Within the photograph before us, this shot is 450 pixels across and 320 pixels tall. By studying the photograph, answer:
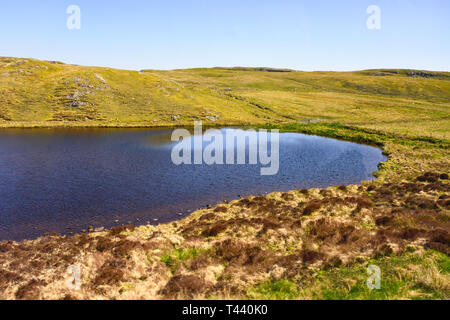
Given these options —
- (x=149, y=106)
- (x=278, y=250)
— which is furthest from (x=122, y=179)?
(x=149, y=106)

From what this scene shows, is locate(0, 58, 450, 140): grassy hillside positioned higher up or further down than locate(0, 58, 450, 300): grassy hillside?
higher up

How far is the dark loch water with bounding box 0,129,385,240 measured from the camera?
24.4 m

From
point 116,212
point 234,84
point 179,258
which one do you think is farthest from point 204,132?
point 234,84

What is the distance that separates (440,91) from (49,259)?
210938 mm

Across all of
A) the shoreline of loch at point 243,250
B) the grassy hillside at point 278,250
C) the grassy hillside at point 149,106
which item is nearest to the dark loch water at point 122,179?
the grassy hillside at point 278,250

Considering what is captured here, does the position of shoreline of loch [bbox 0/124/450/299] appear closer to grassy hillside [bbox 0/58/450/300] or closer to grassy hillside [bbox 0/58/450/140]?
grassy hillside [bbox 0/58/450/300]

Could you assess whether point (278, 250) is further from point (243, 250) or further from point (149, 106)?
point (149, 106)

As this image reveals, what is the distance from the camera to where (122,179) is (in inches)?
1320

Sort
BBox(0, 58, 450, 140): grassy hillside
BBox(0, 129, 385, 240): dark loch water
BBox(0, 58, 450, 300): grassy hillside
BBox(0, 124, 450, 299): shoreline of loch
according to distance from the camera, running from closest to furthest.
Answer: BBox(0, 58, 450, 300): grassy hillside → BBox(0, 124, 450, 299): shoreline of loch → BBox(0, 129, 385, 240): dark loch water → BBox(0, 58, 450, 140): grassy hillside

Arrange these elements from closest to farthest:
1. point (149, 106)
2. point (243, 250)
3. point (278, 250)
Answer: point (243, 250) → point (278, 250) → point (149, 106)

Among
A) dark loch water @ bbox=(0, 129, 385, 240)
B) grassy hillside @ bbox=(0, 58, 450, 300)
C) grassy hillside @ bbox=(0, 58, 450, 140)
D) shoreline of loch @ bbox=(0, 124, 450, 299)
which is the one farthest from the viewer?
grassy hillside @ bbox=(0, 58, 450, 140)

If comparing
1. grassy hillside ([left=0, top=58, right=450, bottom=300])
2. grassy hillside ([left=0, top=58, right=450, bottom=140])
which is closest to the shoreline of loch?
grassy hillside ([left=0, top=58, right=450, bottom=300])

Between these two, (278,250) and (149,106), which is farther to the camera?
(149,106)

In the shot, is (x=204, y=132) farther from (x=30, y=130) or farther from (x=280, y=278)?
(x=280, y=278)
